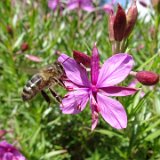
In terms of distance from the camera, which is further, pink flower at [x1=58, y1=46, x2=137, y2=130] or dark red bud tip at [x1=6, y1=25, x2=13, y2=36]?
dark red bud tip at [x1=6, y1=25, x2=13, y2=36]

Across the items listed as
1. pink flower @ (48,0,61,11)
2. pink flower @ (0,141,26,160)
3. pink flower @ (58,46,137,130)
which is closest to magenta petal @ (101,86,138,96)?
pink flower @ (58,46,137,130)

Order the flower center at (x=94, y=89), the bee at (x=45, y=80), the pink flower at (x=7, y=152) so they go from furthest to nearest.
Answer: the pink flower at (x=7, y=152) < the bee at (x=45, y=80) < the flower center at (x=94, y=89)

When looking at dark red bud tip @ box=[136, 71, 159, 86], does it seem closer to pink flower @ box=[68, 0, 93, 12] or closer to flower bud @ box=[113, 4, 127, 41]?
flower bud @ box=[113, 4, 127, 41]

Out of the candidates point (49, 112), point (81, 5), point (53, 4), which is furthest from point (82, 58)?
point (53, 4)

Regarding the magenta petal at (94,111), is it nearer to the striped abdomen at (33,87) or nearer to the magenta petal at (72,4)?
the striped abdomen at (33,87)

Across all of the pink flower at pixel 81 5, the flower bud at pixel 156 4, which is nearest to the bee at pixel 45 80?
the flower bud at pixel 156 4

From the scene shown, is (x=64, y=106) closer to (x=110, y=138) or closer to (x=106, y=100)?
(x=106, y=100)
